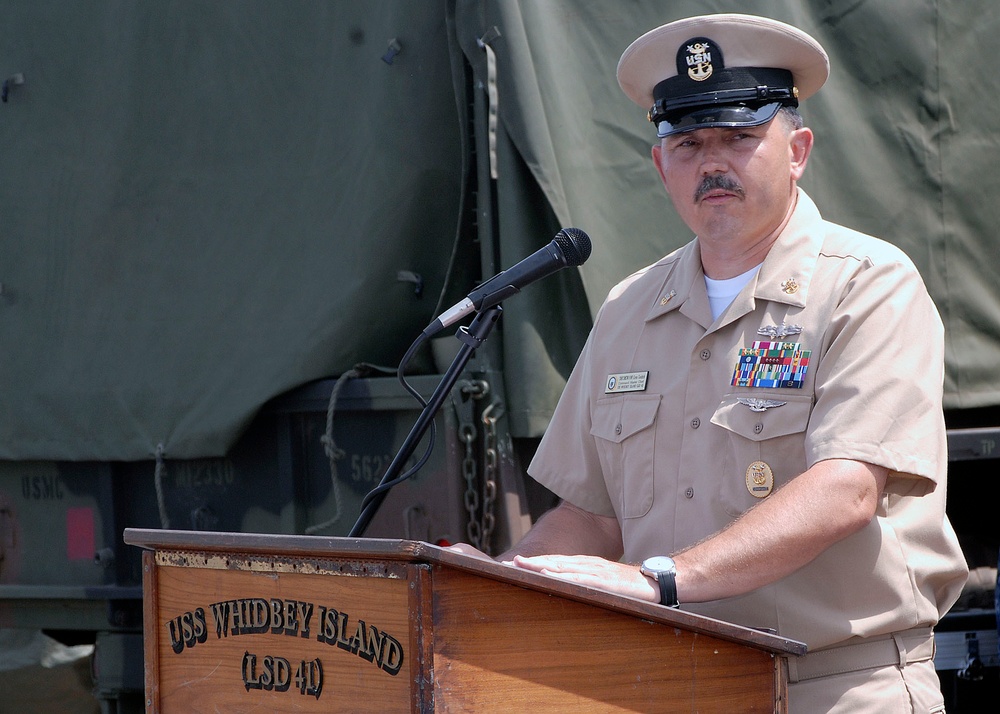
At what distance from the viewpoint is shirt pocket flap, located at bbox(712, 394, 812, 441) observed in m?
2.00

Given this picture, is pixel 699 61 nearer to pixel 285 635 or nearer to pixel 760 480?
pixel 760 480

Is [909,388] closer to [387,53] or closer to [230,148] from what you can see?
[387,53]

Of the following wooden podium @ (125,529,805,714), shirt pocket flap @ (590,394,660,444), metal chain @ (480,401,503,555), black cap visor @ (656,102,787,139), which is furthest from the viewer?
metal chain @ (480,401,503,555)

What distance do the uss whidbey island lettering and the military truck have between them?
1400 millimetres

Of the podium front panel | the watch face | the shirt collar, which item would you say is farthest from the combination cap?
the podium front panel

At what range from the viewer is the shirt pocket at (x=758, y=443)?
6.59ft

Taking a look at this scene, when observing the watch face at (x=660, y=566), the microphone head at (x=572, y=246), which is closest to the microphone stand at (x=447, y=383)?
the microphone head at (x=572, y=246)

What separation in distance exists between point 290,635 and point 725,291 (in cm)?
106

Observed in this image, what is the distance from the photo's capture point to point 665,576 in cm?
178

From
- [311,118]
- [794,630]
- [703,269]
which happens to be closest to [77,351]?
[311,118]

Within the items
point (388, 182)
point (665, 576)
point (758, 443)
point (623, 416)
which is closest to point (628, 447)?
point (623, 416)

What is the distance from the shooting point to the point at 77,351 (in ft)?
12.0

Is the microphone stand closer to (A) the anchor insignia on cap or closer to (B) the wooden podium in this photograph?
(B) the wooden podium

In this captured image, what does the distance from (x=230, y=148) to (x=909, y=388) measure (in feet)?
7.19
